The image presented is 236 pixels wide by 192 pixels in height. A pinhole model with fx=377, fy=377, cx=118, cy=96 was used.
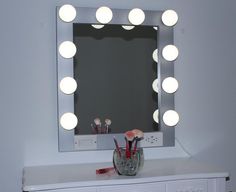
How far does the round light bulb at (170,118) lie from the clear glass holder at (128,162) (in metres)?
0.38

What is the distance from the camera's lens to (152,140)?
200 cm

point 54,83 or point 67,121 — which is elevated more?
point 54,83

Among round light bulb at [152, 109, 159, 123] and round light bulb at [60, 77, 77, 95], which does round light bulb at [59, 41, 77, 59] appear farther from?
round light bulb at [152, 109, 159, 123]

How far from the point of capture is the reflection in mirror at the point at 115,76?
1946 millimetres

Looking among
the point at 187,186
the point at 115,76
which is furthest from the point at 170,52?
the point at 187,186

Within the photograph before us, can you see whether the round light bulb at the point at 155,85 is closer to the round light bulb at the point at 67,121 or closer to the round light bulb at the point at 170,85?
the round light bulb at the point at 170,85

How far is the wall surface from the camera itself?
1871mm

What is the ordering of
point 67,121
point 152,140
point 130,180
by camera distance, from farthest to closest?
1. point 152,140
2. point 67,121
3. point 130,180

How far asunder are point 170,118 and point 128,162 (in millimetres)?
455

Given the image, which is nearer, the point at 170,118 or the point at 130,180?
the point at 130,180

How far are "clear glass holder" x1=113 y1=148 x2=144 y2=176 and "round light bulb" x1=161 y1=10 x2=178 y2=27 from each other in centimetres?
73

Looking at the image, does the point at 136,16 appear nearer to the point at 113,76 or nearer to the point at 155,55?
the point at 155,55

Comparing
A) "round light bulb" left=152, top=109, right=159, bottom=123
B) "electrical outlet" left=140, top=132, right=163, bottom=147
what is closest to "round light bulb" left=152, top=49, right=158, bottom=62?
"round light bulb" left=152, top=109, right=159, bottom=123

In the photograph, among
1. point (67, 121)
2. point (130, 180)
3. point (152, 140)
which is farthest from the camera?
point (152, 140)
